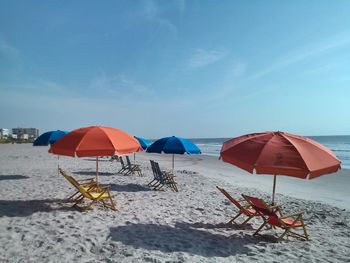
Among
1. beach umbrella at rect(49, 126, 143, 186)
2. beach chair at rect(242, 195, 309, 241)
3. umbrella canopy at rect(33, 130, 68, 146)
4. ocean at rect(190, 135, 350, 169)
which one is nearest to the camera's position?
beach chair at rect(242, 195, 309, 241)

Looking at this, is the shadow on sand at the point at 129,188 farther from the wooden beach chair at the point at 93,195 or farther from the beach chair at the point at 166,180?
the wooden beach chair at the point at 93,195

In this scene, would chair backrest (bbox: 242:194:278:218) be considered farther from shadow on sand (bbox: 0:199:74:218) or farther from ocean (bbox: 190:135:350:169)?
ocean (bbox: 190:135:350:169)

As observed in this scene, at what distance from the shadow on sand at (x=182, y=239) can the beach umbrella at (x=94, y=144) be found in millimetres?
1455

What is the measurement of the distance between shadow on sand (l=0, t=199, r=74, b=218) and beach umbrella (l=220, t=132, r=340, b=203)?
12.6 ft

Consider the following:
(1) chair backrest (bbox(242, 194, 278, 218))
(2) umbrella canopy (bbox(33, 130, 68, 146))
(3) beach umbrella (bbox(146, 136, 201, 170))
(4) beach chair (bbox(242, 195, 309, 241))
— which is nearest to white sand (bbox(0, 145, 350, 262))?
(4) beach chair (bbox(242, 195, 309, 241))

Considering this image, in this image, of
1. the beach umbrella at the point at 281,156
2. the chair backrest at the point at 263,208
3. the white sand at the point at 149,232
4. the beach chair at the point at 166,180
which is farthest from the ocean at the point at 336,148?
the beach umbrella at the point at 281,156

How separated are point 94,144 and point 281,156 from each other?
346 centimetres

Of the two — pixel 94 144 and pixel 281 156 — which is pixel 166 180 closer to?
pixel 94 144

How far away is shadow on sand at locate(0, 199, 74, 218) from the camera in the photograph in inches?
244

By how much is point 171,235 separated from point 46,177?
7636 millimetres

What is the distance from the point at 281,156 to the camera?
4.70 metres

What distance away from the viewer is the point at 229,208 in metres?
7.73

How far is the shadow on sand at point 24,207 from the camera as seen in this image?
20.3 feet

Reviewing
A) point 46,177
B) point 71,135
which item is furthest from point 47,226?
point 46,177
